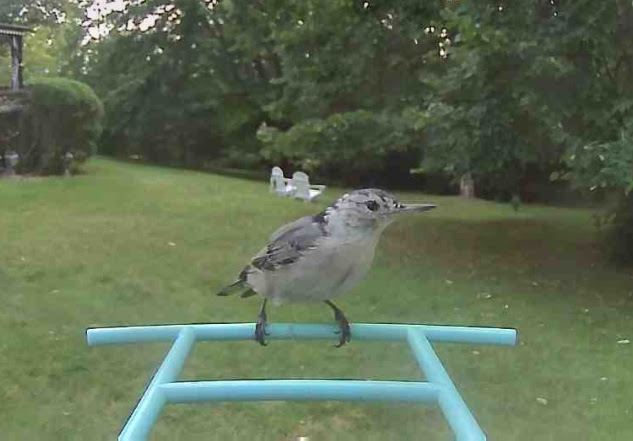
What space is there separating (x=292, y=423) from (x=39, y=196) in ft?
17.3

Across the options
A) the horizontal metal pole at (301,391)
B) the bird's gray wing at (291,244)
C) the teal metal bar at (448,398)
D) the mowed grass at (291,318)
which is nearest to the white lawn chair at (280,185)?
the mowed grass at (291,318)

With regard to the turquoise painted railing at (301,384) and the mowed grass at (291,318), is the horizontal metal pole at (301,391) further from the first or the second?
the mowed grass at (291,318)

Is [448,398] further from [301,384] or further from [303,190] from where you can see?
[303,190]

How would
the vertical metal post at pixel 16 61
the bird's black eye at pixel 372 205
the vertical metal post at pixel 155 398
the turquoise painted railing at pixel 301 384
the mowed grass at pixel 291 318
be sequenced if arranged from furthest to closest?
the vertical metal post at pixel 16 61 → the mowed grass at pixel 291 318 → the bird's black eye at pixel 372 205 → the turquoise painted railing at pixel 301 384 → the vertical metal post at pixel 155 398

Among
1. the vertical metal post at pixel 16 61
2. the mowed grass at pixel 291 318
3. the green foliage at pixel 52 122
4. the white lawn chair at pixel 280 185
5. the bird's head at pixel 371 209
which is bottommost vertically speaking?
the mowed grass at pixel 291 318

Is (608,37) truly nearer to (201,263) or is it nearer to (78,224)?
(201,263)

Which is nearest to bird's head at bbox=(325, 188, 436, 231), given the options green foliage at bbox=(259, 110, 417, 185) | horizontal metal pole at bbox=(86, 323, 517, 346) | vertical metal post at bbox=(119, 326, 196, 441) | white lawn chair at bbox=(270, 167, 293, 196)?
horizontal metal pole at bbox=(86, 323, 517, 346)

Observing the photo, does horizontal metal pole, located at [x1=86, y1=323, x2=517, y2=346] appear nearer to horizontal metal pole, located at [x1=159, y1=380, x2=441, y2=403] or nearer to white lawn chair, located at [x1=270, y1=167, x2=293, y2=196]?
horizontal metal pole, located at [x1=159, y1=380, x2=441, y2=403]

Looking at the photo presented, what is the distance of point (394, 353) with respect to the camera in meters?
3.60

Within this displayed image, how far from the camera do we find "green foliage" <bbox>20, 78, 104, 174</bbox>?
361 inches

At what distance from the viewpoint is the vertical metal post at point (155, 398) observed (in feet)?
3.58

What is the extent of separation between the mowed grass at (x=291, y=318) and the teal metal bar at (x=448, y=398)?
4.71ft

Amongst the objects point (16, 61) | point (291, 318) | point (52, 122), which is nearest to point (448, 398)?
point (291, 318)

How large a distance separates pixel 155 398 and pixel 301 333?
0.39 meters
